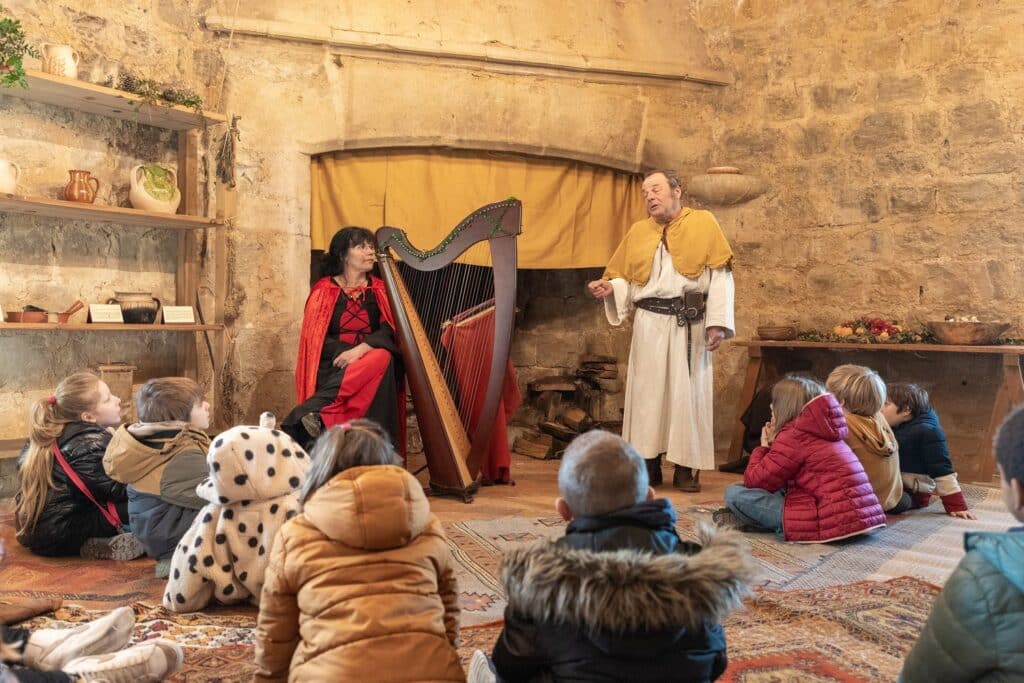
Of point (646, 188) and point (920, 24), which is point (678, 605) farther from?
point (920, 24)

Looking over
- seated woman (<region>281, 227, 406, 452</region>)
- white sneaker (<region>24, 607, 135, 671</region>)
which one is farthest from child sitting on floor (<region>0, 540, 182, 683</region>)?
seated woman (<region>281, 227, 406, 452</region>)

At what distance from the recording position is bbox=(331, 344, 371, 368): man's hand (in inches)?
163

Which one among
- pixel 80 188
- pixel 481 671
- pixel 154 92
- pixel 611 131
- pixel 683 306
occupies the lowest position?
→ pixel 481 671

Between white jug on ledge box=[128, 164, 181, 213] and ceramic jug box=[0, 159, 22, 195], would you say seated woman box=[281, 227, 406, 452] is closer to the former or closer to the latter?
white jug on ledge box=[128, 164, 181, 213]

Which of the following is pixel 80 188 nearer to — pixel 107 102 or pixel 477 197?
pixel 107 102

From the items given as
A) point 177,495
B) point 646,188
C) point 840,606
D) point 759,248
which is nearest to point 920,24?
point 759,248

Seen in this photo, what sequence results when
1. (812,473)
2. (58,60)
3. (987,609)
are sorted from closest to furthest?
1. (987,609)
2. (812,473)
3. (58,60)

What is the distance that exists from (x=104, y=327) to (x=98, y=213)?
1.73 feet

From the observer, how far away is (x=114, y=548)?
3117mm

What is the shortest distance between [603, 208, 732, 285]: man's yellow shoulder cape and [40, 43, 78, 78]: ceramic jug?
2.74 m

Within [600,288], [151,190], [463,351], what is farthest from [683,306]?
[151,190]

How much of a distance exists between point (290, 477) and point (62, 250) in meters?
2.54

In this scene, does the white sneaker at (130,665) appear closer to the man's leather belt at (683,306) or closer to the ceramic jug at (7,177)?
A: the ceramic jug at (7,177)

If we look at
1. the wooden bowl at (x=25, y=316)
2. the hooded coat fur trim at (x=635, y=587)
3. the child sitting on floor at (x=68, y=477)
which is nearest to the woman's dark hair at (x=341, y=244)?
the wooden bowl at (x=25, y=316)
